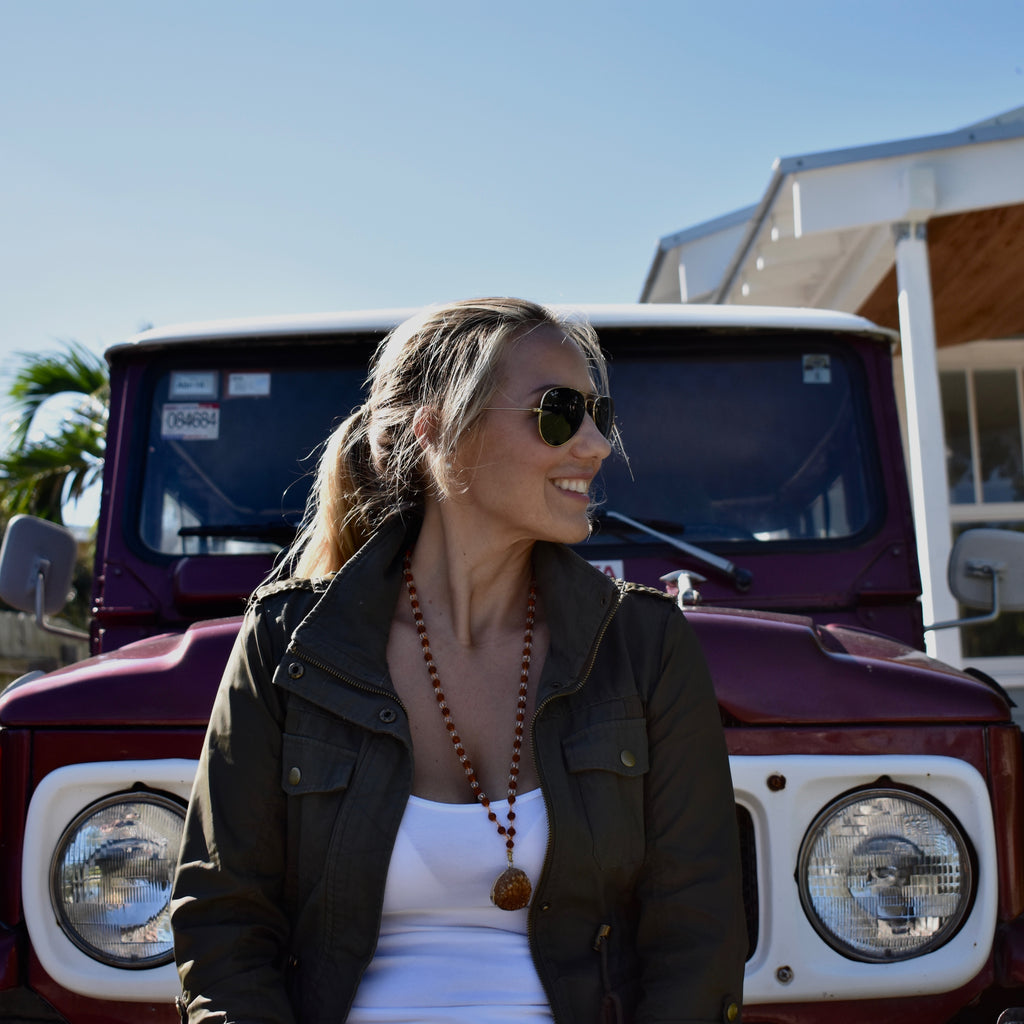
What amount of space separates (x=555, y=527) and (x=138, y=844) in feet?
3.04

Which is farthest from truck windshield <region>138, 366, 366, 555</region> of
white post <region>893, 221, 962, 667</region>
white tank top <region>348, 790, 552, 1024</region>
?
white post <region>893, 221, 962, 667</region>

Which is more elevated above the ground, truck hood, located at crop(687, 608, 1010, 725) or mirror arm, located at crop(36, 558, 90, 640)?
mirror arm, located at crop(36, 558, 90, 640)

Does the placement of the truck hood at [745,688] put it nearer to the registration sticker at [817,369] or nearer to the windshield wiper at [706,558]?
the windshield wiper at [706,558]

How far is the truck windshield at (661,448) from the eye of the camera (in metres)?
3.04

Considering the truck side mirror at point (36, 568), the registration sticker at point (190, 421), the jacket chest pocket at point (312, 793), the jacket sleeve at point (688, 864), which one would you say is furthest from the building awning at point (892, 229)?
the jacket chest pocket at point (312, 793)

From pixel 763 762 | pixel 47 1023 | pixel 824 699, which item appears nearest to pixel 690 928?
pixel 763 762

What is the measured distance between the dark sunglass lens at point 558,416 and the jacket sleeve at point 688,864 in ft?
1.28

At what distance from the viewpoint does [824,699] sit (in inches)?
82.0

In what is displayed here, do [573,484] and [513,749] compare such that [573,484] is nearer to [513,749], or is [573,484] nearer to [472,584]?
[472,584]

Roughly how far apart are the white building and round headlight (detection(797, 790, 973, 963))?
3.32 metres

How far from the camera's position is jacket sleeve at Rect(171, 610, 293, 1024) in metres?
1.65

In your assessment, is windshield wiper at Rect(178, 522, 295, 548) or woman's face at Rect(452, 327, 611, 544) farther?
windshield wiper at Rect(178, 522, 295, 548)

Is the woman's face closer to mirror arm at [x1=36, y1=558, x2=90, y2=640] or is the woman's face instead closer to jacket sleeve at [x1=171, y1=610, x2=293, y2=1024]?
jacket sleeve at [x1=171, y1=610, x2=293, y2=1024]

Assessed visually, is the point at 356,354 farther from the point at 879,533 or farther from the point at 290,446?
the point at 879,533
